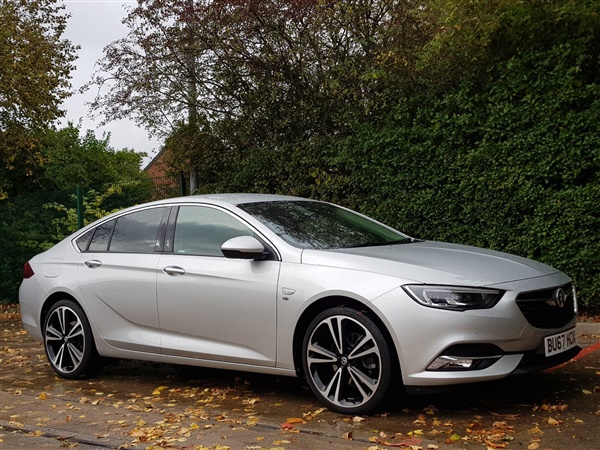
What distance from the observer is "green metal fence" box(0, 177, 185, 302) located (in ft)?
48.0

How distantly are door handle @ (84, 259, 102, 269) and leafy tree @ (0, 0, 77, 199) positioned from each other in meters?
10.6

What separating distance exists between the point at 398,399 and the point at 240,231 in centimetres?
179

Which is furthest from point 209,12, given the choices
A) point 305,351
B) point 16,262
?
point 305,351

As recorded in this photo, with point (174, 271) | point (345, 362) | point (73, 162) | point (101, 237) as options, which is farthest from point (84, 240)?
point (73, 162)

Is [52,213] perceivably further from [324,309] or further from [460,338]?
[460,338]

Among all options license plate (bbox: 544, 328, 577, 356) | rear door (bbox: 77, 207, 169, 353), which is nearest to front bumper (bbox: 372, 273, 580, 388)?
license plate (bbox: 544, 328, 577, 356)

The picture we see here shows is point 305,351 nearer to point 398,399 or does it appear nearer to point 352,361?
point 352,361

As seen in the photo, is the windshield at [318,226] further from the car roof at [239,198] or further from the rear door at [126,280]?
the rear door at [126,280]

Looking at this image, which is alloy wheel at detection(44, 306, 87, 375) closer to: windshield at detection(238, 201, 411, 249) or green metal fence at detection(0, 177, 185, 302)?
windshield at detection(238, 201, 411, 249)

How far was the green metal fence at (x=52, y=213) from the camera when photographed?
48.0ft

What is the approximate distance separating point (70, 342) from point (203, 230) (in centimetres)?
187

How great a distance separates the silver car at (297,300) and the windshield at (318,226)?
20 mm

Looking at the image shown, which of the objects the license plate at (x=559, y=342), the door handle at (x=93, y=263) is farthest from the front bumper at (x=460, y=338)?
the door handle at (x=93, y=263)

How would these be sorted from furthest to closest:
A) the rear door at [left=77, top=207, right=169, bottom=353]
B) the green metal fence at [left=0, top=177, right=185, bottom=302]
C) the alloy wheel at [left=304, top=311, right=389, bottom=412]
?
the green metal fence at [left=0, top=177, right=185, bottom=302] → the rear door at [left=77, top=207, right=169, bottom=353] → the alloy wheel at [left=304, top=311, right=389, bottom=412]
